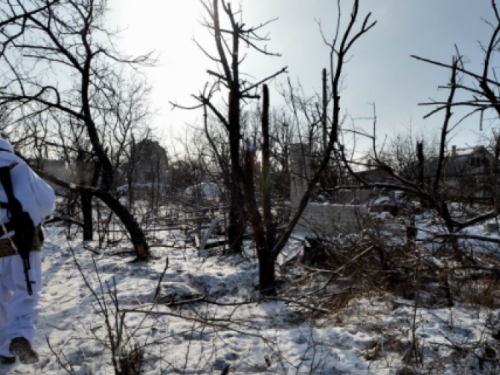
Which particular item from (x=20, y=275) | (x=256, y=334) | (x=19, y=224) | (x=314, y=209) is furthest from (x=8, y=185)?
(x=314, y=209)

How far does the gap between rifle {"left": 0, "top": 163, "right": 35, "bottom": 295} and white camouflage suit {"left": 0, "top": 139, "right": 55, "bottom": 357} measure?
1.6 inches

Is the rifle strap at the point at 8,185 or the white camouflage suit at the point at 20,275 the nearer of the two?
the white camouflage suit at the point at 20,275

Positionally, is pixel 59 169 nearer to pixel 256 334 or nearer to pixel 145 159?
pixel 145 159

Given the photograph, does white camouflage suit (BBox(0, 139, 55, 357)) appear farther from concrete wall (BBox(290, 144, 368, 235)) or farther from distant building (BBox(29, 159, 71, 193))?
concrete wall (BBox(290, 144, 368, 235))

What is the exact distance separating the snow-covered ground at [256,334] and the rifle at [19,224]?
55 cm

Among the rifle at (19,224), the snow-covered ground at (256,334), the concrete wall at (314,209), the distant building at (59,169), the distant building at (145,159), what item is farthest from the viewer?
the distant building at (145,159)

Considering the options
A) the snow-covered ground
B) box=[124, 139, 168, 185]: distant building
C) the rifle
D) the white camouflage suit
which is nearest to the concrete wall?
the snow-covered ground

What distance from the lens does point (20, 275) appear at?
290 cm

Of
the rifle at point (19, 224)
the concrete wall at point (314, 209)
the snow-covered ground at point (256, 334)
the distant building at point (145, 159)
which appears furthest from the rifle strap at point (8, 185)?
the distant building at point (145, 159)

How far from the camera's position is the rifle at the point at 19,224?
2.89 metres

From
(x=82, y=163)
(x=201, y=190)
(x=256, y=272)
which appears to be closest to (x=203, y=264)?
(x=256, y=272)

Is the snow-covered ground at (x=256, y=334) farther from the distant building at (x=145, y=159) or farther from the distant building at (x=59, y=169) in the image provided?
the distant building at (x=145, y=159)

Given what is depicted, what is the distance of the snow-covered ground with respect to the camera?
2.72 meters

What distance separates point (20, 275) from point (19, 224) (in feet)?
1.30
